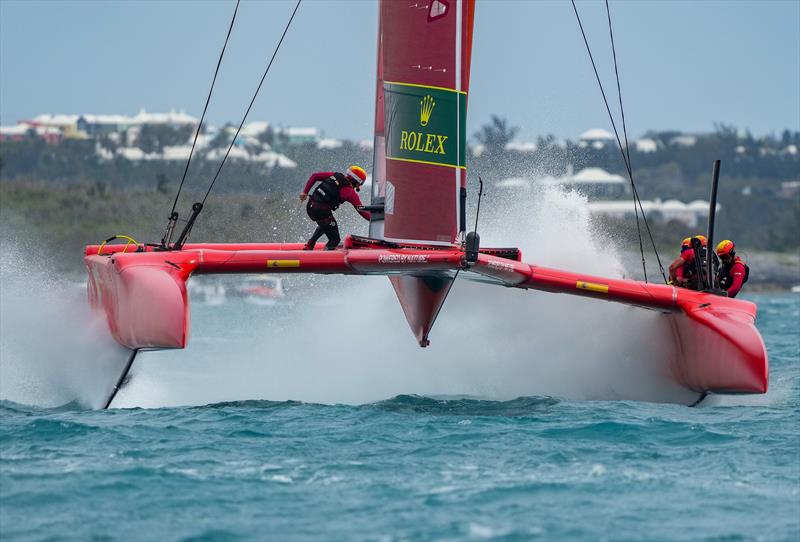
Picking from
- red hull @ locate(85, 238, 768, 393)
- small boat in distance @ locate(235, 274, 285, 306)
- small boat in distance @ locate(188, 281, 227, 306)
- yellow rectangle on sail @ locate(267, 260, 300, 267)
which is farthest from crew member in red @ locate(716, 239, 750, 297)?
small boat in distance @ locate(188, 281, 227, 306)

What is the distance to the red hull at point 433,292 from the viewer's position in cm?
800

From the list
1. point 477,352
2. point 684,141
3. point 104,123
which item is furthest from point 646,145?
point 477,352

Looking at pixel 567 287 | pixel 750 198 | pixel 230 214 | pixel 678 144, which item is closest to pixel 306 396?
pixel 567 287

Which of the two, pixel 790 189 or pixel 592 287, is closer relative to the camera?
pixel 592 287

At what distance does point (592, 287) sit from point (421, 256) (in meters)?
1.18

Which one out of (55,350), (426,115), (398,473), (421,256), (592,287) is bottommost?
(398,473)

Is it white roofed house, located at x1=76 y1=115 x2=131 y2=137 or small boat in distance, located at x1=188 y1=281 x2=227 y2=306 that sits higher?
white roofed house, located at x1=76 y1=115 x2=131 y2=137

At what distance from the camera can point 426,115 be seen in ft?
27.3

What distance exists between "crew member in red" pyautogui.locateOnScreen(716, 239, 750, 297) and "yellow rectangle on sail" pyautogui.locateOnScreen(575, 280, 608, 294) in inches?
48.2

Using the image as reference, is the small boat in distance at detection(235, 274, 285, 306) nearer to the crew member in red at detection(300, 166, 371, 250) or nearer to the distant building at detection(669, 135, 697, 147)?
the crew member in red at detection(300, 166, 371, 250)

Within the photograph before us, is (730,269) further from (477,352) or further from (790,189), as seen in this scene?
(790,189)

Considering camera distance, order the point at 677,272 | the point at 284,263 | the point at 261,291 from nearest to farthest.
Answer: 1. the point at 284,263
2. the point at 677,272
3. the point at 261,291

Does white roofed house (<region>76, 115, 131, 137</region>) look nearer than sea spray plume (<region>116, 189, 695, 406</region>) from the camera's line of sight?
No

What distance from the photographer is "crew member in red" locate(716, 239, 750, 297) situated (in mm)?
9273
